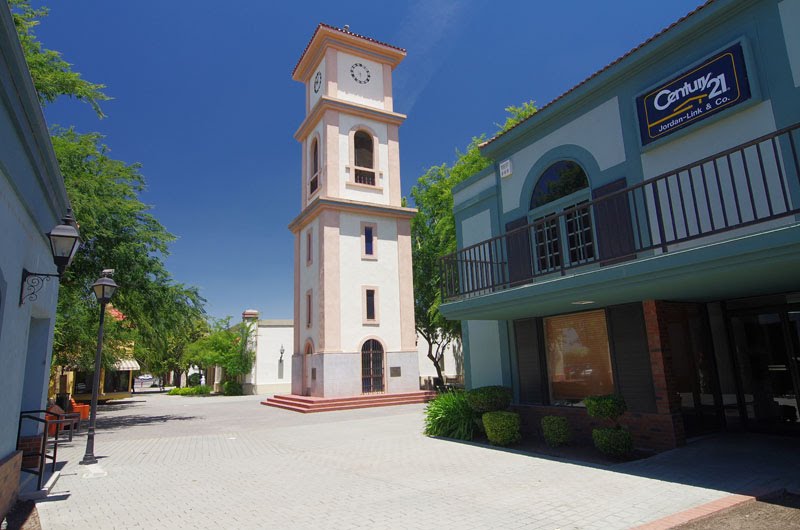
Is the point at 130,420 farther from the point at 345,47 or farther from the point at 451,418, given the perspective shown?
the point at 345,47

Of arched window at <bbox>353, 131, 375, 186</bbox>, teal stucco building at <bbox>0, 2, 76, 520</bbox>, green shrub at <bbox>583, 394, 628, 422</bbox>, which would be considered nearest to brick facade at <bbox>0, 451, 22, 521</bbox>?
teal stucco building at <bbox>0, 2, 76, 520</bbox>

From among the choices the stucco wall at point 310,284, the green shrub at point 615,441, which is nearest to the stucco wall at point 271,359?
the stucco wall at point 310,284

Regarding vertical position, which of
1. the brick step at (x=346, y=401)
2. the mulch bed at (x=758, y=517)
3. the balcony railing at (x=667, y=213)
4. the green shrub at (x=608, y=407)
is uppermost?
the balcony railing at (x=667, y=213)

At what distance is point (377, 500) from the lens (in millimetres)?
6430

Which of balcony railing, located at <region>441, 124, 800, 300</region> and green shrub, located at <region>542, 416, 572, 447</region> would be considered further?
green shrub, located at <region>542, 416, 572, 447</region>

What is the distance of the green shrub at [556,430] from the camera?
30.1 ft

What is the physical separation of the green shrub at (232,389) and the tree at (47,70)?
2536cm

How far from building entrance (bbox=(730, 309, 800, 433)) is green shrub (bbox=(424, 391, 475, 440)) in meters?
5.41

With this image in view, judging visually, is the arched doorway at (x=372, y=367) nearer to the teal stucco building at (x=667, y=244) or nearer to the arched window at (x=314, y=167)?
the arched window at (x=314, y=167)

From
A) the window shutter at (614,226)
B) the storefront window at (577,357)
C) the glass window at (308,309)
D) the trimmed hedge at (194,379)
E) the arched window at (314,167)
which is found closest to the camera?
the window shutter at (614,226)

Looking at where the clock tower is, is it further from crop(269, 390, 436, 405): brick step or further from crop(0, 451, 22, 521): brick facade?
crop(0, 451, 22, 521): brick facade

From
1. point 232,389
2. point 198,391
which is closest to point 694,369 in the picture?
point 232,389

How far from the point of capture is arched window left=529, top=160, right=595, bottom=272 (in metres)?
10.0

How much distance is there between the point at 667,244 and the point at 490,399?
16.6 feet
